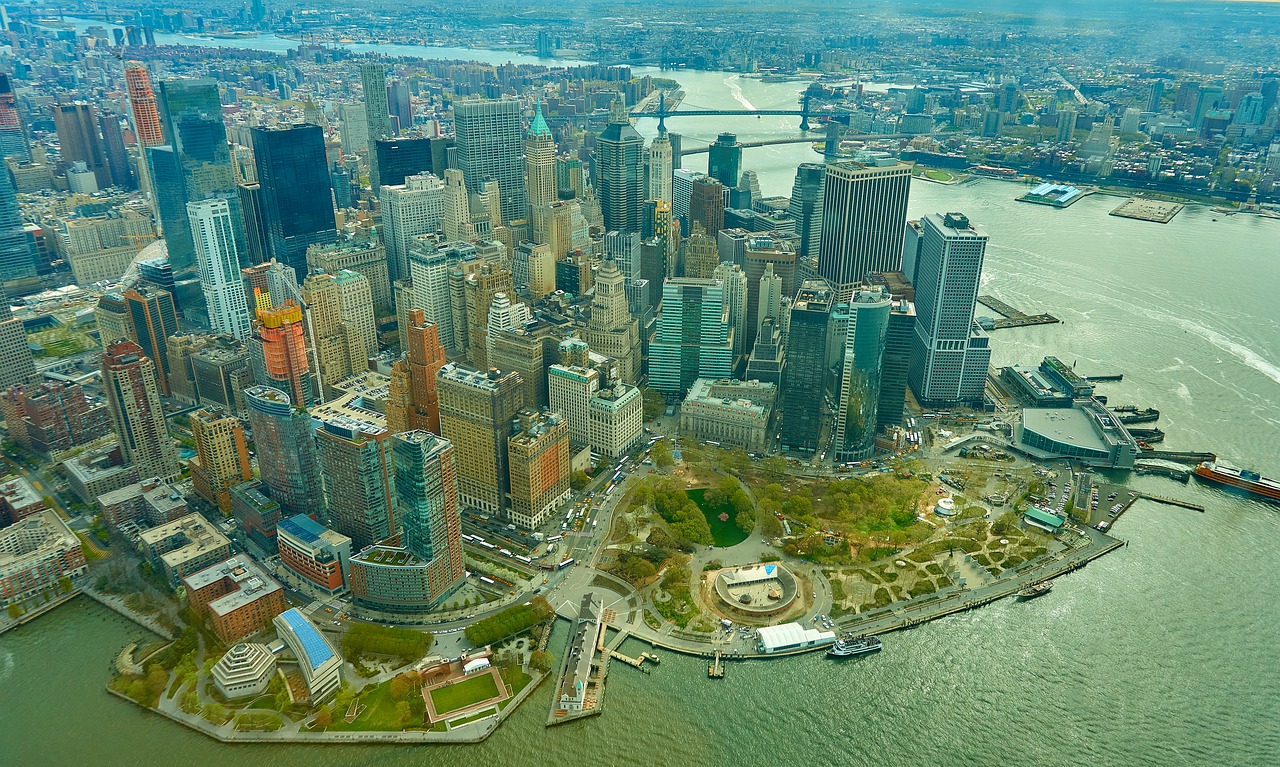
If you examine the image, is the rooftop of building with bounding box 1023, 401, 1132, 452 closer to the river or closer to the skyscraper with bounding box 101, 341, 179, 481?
the river

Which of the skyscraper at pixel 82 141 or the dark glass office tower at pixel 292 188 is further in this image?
the skyscraper at pixel 82 141

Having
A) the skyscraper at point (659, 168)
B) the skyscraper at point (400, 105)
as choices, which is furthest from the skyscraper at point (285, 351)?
the skyscraper at point (400, 105)

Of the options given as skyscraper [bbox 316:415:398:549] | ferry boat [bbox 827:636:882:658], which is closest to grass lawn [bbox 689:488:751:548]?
ferry boat [bbox 827:636:882:658]

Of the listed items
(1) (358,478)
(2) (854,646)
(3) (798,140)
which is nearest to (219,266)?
(1) (358,478)

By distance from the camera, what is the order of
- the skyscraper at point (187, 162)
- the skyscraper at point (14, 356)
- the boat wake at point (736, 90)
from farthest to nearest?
1. the boat wake at point (736, 90)
2. the skyscraper at point (187, 162)
3. the skyscraper at point (14, 356)

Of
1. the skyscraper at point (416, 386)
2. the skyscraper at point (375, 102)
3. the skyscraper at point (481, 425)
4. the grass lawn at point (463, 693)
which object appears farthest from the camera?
the skyscraper at point (375, 102)

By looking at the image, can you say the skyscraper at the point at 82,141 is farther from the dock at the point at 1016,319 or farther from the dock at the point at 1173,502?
the dock at the point at 1173,502
